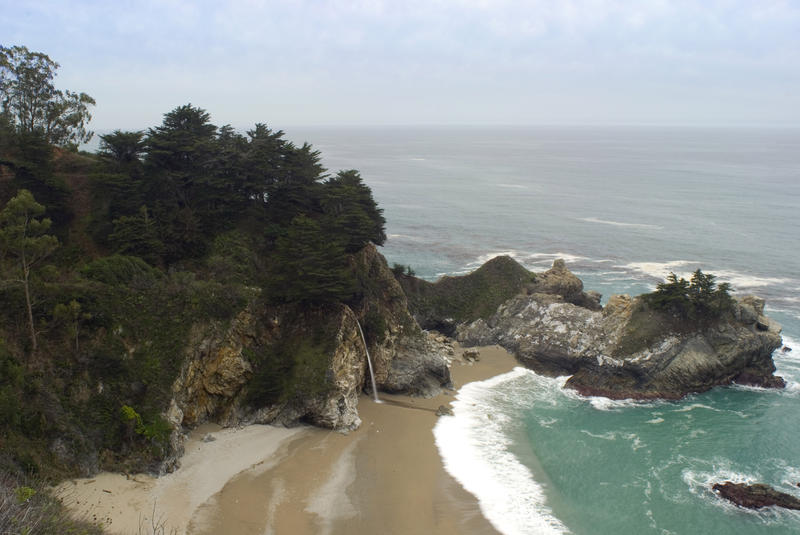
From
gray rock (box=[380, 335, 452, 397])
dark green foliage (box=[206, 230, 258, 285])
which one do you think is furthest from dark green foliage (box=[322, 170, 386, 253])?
gray rock (box=[380, 335, 452, 397])

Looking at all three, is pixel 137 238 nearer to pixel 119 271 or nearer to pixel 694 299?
pixel 119 271

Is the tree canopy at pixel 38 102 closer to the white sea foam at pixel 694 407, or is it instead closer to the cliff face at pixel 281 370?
the cliff face at pixel 281 370

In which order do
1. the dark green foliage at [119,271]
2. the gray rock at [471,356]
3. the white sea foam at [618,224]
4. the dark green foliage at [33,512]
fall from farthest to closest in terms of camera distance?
the white sea foam at [618,224] → the gray rock at [471,356] → the dark green foliage at [119,271] → the dark green foliage at [33,512]

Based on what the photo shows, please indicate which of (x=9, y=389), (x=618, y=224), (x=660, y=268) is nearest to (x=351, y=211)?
(x=9, y=389)

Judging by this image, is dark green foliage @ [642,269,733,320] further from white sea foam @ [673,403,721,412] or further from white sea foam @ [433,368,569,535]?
white sea foam @ [433,368,569,535]

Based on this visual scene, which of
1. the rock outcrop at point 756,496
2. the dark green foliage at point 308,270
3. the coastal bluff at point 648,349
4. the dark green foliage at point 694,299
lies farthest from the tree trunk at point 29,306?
the dark green foliage at point 694,299

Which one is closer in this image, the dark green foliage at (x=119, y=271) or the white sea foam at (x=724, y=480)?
the white sea foam at (x=724, y=480)
